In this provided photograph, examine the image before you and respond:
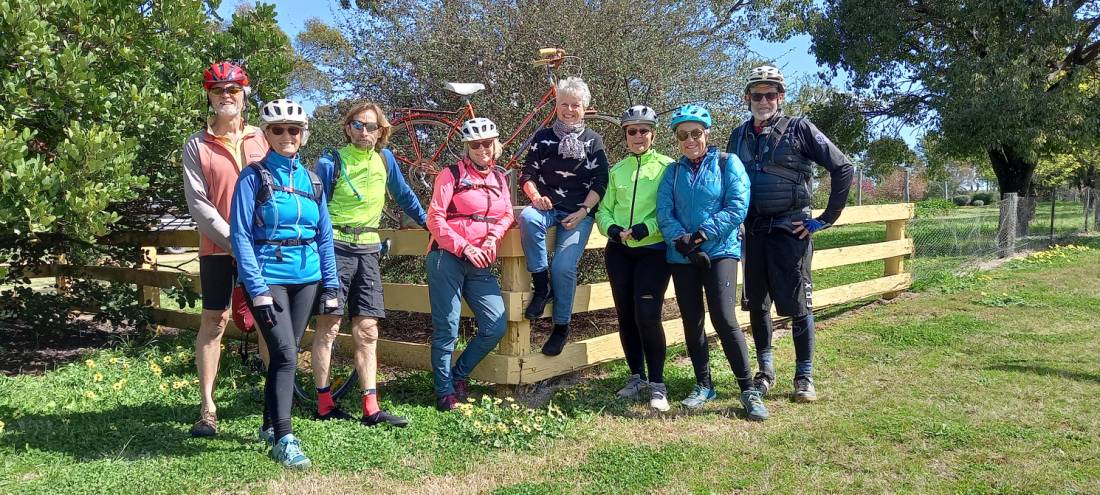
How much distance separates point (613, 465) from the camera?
3736 mm

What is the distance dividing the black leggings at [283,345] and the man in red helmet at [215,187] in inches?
20.8

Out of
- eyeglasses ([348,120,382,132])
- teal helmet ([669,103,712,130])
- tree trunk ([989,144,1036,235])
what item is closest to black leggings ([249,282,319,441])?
eyeglasses ([348,120,382,132])

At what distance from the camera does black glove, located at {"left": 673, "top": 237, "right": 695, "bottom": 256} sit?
4375 mm

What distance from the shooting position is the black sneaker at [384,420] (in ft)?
14.2

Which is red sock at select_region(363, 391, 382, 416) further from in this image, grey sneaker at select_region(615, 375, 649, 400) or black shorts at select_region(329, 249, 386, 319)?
grey sneaker at select_region(615, 375, 649, 400)

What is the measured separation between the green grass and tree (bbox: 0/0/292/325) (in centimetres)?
121

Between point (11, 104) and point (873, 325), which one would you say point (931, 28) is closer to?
point (873, 325)

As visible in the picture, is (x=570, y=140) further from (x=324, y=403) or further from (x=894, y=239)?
(x=894, y=239)

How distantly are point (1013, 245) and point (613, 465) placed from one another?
11.4 m

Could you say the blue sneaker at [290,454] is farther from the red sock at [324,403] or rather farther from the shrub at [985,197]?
the shrub at [985,197]

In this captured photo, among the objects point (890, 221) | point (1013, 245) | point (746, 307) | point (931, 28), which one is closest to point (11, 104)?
point (746, 307)

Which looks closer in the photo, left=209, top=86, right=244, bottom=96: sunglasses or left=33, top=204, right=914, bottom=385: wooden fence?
left=209, top=86, right=244, bottom=96: sunglasses

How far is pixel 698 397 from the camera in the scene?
4758 millimetres

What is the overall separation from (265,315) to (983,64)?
46.7ft
